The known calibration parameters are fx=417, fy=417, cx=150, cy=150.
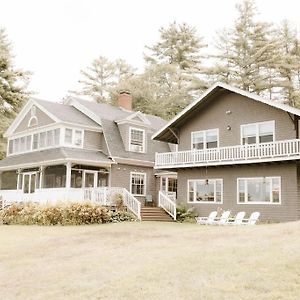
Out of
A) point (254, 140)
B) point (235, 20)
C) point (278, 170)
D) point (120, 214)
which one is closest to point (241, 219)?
point (278, 170)

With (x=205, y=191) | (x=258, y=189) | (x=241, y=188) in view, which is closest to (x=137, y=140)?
(x=205, y=191)

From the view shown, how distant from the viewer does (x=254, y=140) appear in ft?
78.2

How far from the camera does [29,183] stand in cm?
3058

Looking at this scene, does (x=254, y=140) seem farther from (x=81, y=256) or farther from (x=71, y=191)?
(x=81, y=256)

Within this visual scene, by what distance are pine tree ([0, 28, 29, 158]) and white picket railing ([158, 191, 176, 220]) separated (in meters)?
22.1

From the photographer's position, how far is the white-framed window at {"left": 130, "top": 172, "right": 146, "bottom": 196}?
29711 millimetres

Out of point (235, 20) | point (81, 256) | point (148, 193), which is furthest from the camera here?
point (235, 20)

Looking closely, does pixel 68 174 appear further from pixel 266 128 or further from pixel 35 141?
pixel 266 128

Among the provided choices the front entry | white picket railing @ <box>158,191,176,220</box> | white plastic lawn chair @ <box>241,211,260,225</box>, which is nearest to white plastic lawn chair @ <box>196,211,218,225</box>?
white plastic lawn chair @ <box>241,211,260,225</box>

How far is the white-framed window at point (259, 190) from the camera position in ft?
72.9

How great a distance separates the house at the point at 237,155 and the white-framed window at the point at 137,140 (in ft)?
9.76

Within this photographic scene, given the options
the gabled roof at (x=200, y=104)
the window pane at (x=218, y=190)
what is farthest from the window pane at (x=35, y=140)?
the window pane at (x=218, y=190)

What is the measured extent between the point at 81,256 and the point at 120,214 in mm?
12391

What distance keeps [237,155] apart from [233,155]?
12.4 inches
